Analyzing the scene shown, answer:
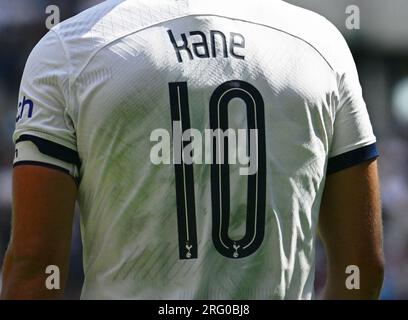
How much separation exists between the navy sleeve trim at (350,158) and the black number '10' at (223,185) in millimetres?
217

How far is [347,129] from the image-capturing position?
249 centimetres

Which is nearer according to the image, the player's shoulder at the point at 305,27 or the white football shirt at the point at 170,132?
the white football shirt at the point at 170,132

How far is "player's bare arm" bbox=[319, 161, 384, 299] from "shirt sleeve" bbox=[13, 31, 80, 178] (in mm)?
681

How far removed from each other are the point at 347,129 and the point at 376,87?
7651mm

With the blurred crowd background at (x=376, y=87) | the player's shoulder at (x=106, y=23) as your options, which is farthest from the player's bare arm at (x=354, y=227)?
the blurred crowd background at (x=376, y=87)

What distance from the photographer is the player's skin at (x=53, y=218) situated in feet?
7.60

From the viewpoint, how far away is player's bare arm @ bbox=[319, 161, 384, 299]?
2492mm

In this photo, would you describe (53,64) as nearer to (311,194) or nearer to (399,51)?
(311,194)

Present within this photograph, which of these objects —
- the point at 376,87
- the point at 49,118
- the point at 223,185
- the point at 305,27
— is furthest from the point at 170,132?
the point at 376,87

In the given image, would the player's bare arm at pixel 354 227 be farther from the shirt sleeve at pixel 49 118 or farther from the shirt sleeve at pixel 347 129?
the shirt sleeve at pixel 49 118

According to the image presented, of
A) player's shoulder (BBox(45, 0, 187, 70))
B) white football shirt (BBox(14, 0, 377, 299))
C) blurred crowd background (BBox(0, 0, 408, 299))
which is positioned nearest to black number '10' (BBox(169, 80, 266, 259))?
white football shirt (BBox(14, 0, 377, 299))

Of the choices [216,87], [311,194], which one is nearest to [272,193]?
[311,194]

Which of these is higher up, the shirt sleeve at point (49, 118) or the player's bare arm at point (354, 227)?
the shirt sleeve at point (49, 118)

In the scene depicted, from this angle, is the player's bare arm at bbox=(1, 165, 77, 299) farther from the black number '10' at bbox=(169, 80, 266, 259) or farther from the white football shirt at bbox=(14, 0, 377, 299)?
the black number '10' at bbox=(169, 80, 266, 259)
